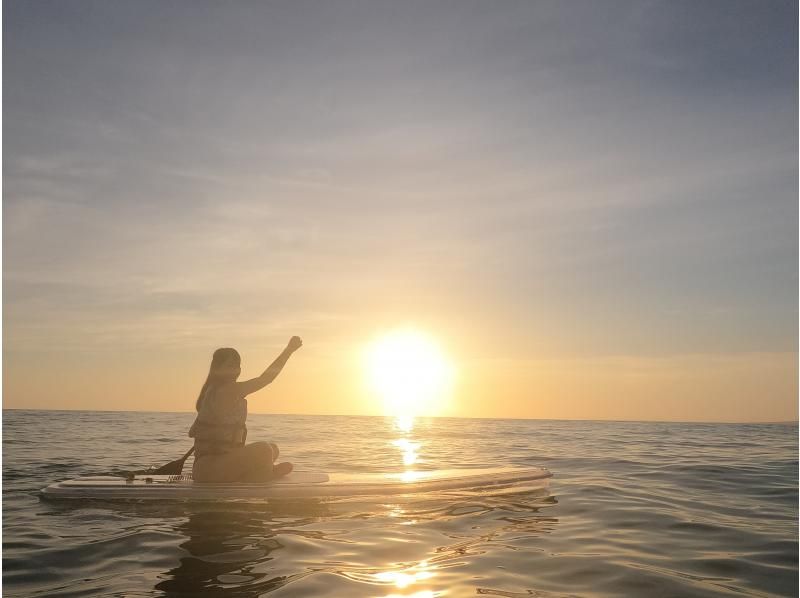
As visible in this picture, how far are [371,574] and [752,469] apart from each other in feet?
40.3

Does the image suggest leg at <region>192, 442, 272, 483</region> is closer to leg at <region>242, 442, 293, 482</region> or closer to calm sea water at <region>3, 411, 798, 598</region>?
leg at <region>242, 442, 293, 482</region>

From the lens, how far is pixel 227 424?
8.38 m

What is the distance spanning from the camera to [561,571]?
5.72 meters

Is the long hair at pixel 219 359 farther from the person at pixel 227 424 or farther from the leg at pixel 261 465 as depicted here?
the leg at pixel 261 465

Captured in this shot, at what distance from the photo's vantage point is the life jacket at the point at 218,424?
837 cm

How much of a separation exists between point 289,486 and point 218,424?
1431 millimetres

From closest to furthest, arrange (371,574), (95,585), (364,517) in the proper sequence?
1. (95,585)
2. (371,574)
3. (364,517)

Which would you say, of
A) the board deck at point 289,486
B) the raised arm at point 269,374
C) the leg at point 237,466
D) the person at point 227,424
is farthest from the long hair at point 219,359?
the board deck at point 289,486

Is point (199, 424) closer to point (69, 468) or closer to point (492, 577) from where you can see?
point (492, 577)

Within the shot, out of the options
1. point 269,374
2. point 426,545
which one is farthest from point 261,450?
point 426,545

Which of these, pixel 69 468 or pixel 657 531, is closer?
pixel 657 531

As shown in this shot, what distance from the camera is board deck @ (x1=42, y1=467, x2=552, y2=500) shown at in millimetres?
8523

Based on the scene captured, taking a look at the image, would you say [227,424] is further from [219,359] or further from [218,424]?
[219,359]

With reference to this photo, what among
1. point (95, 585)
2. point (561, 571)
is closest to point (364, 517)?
point (561, 571)
